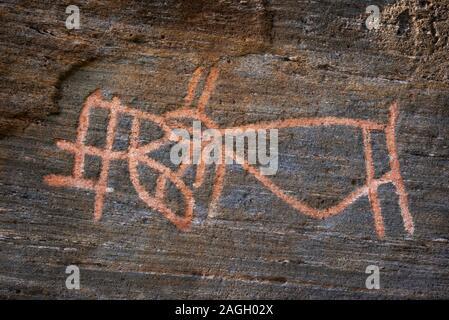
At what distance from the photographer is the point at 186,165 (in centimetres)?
260

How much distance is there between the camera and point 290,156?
8.55 ft

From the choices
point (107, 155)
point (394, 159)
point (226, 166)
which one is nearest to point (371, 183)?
point (394, 159)

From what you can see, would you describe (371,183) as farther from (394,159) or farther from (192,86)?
(192,86)

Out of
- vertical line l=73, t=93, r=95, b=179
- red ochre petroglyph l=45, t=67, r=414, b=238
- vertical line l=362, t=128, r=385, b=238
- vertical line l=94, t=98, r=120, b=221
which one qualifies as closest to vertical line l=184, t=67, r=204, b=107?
red ochre petroglyph l=45, t=67, r=414, b=238

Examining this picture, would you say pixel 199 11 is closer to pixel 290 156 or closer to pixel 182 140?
pixel 182 140

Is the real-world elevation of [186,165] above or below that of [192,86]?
below

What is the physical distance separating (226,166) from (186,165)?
20 cm

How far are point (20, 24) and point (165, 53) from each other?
0.72m

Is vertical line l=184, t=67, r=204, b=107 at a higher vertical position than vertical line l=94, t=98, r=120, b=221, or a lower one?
higher

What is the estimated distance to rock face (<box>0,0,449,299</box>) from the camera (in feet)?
8.37

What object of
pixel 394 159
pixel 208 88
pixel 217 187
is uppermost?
pixel 208 88

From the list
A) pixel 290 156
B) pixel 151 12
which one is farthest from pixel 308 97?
pixel 151 12

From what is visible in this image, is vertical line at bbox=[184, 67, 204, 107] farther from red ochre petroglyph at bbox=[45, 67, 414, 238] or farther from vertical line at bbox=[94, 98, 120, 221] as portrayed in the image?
vertical line at bbox=[94, 98, 120, 221]

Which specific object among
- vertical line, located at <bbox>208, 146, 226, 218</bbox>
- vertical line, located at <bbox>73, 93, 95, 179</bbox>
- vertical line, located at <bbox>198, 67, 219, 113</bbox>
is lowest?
vertical line, located at <bbox>208, 146, 226, 218</bbox>
